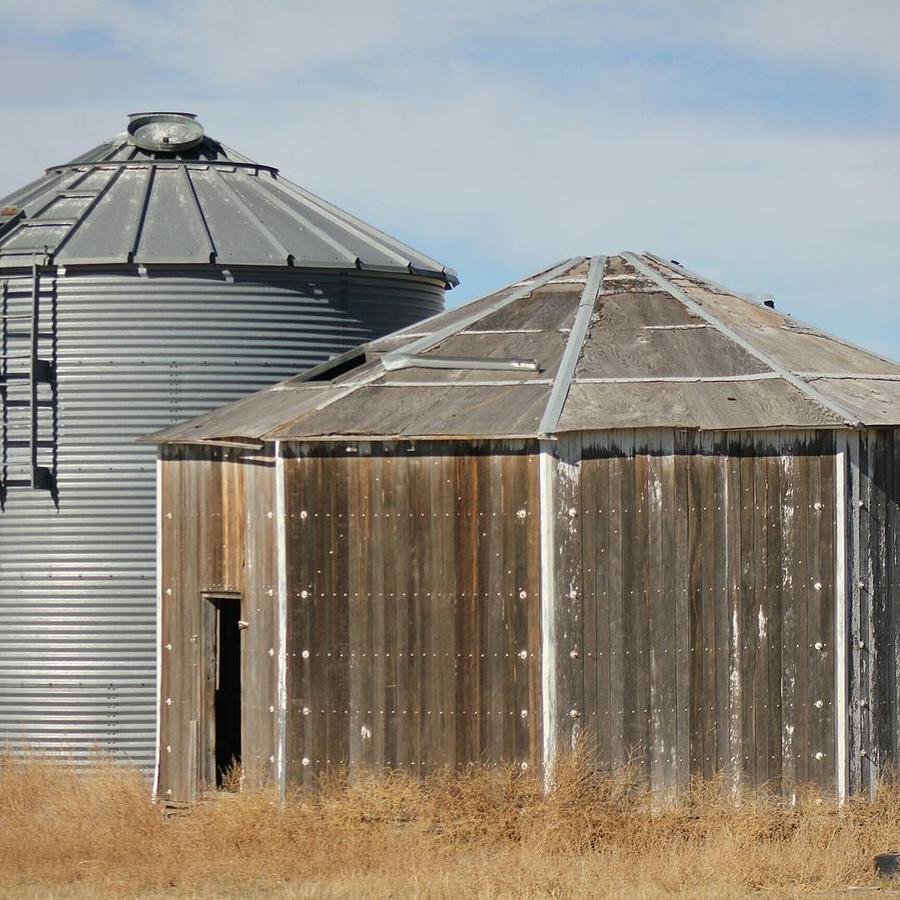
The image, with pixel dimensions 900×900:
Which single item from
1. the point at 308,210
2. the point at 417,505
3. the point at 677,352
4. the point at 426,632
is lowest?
the point at 426,632

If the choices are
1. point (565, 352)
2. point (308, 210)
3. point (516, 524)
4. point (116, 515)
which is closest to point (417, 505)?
point (516, 524)

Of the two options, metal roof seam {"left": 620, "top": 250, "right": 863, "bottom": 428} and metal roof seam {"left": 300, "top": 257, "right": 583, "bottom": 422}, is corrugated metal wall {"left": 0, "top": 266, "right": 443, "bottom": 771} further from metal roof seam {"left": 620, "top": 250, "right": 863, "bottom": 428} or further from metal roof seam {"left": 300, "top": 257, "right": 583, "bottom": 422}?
metal roof seam {"left": 620, "top": 250, "right": 863, "bottom": 428}

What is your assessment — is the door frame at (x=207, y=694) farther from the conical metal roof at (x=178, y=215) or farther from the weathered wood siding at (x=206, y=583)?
the conical metal roof at (x=178, y=215)

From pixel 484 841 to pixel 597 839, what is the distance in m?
0.91

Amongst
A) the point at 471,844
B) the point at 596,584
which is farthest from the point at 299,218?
the point at 471,844

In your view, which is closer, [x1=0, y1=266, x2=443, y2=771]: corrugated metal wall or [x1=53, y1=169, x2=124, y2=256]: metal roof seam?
[x1=0, y1=266, x2=443, y2=771]: corrugated metal wall

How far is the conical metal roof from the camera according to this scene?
20.4 meters

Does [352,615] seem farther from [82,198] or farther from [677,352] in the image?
[82,198]

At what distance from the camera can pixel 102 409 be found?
20.1 m

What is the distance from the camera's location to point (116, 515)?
2006 cm

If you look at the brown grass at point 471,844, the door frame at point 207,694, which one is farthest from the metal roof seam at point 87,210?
the brown grass at point 471,844

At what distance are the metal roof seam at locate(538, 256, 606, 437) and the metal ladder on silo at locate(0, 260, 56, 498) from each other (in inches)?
248

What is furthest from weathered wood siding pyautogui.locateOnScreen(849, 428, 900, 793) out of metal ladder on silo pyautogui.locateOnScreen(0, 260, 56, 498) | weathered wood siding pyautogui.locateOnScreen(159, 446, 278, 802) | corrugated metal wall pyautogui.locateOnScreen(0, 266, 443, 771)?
metal ladder on silo pyautogui.locateOnScreen(0, 260, 56, 498)

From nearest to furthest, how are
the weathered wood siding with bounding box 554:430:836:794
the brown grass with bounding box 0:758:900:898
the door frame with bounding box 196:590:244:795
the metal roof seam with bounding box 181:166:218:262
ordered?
the brown grass with bounding box 0:758:900:898
the weathered wood siding with bounding box 554:430:836:794
the door frame with bounding box 196:590:244:795
the metal roof seam with bounding box 181:166:218:262
